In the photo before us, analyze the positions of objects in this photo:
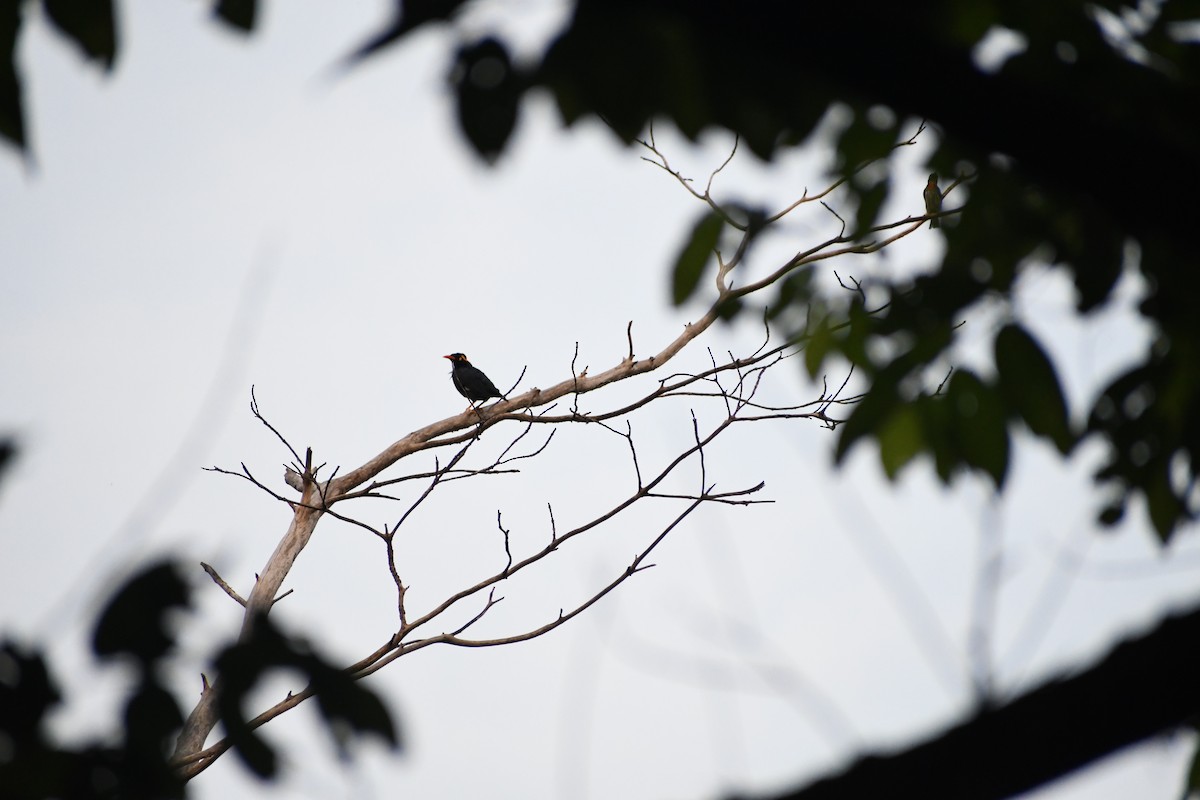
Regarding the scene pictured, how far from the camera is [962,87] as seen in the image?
2.24 ft

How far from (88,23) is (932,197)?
1257mm

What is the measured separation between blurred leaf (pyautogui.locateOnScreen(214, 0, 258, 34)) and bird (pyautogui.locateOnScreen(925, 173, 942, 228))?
3.03 ft

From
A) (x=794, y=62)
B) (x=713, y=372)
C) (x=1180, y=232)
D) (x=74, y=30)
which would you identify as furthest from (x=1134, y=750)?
(x=713, y=372)

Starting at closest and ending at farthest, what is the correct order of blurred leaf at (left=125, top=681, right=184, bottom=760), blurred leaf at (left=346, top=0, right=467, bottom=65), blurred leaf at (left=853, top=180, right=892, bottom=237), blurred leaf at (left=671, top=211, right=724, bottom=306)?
blurred leaf at (left=346, top=0, right=467, bottom=65) → blurred leaf at (left=125, top=681, right=184, bottom=760) → blurred leaf at (left=671, top=211, right=724, bottom=306) → blurred leaf at (left=853, top=180, right=892, bottom=237)

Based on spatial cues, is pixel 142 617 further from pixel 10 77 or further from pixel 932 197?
pixel 932 197

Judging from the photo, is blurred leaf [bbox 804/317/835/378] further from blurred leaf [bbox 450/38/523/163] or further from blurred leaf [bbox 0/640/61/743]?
blurred leaf [bbox 0/640/61/743]

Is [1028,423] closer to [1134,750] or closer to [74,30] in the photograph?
[1134,750]

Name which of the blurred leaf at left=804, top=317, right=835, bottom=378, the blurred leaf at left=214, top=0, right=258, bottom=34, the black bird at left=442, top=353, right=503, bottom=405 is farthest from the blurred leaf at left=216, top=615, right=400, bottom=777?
the black bird at left=442, top=353, right=503, bottom=405

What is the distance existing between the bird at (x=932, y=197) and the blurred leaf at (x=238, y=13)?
3.03 feet

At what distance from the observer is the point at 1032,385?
1001mm

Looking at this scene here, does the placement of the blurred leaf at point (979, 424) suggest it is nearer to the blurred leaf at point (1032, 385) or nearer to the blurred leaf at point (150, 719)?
the blurred leaf at point (1032, 385)

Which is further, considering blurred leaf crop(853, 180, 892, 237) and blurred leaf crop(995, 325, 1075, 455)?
blurred leaf crop(853, 180, 892, 237)

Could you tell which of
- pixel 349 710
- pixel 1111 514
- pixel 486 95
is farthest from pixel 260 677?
pixel 1111 514

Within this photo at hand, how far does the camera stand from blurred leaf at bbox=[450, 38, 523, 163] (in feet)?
2.61
